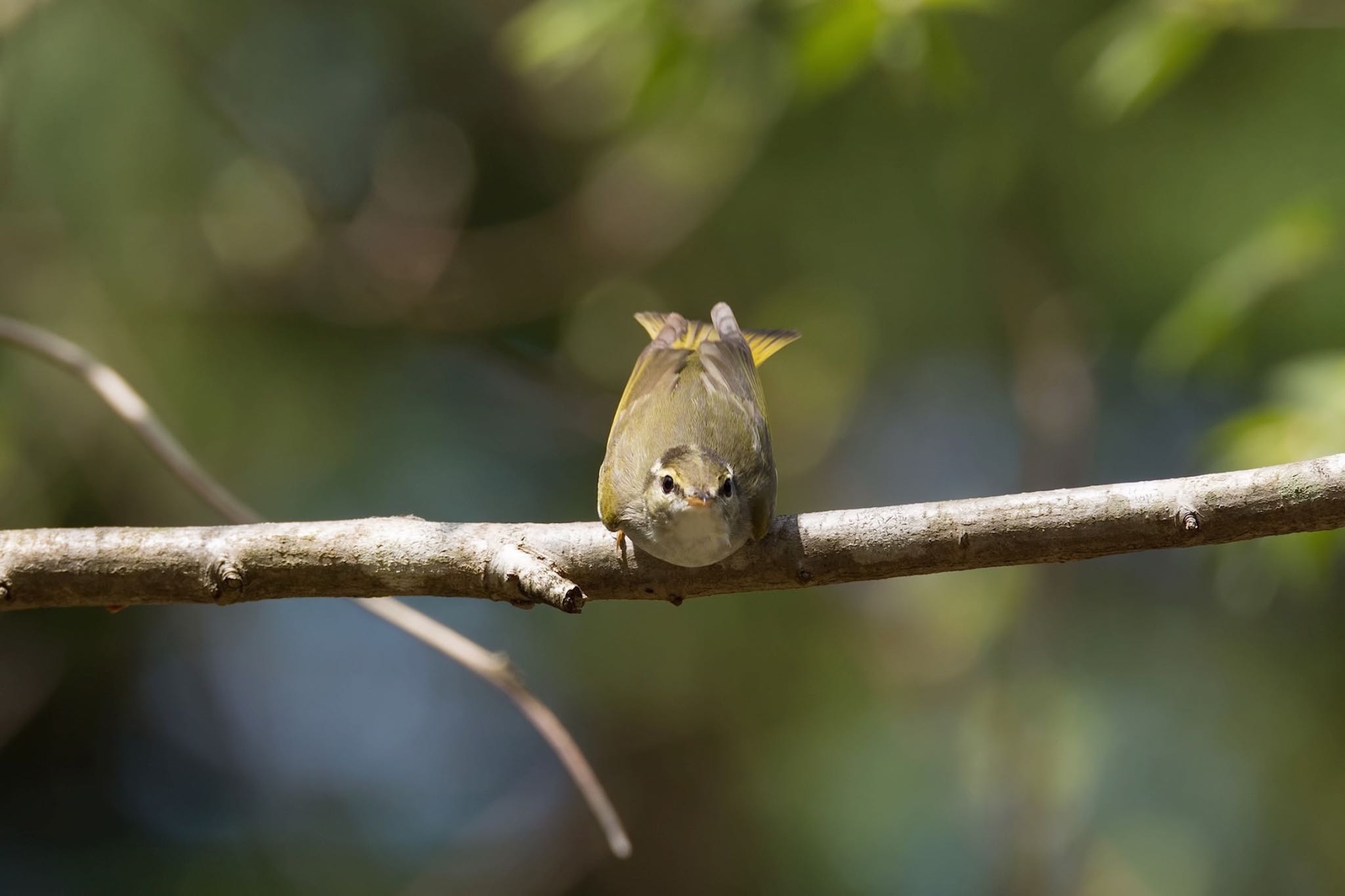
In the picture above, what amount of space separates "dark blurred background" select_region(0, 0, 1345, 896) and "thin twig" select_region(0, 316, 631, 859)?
6.84 ft

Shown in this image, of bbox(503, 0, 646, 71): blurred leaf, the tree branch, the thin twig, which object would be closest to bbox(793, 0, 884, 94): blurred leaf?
bbox(503, 0, 646, 71): blurred leaf

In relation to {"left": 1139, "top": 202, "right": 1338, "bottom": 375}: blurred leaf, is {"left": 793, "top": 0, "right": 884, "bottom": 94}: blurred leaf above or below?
above

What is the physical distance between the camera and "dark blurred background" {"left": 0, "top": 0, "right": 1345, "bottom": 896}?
16.3 ft

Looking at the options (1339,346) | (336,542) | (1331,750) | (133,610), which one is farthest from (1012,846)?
(133,610)

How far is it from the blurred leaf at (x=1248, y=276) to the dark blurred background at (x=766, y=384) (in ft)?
3.25

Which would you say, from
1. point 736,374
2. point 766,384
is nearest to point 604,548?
point 736,374

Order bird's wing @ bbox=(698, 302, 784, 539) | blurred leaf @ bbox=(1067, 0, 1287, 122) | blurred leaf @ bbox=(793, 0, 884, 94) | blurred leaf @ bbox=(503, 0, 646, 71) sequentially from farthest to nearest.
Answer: blurred leaf @ bbox=(503, 0, 646, 71) < bird's wing @ bbox=(698, 302, 784, 539) < blurred leaf @ bbox=(1067, 0, 1287, 122) < blurred leaf @ bbox=(793, 0, 884, 94)

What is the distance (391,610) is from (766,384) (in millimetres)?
3837

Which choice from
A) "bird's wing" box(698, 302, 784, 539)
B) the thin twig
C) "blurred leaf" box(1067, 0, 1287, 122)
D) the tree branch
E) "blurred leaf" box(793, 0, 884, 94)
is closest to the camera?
the tree branch

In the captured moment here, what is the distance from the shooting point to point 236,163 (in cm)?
529

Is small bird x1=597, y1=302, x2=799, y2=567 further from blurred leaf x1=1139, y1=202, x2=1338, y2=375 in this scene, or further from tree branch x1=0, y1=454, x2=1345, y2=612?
blurred leaf x1=1139, y1=202, x2=1338, y2=375

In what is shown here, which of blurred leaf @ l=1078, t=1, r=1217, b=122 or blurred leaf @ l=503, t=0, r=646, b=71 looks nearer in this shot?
blurred leaf @ l=1078, t=1, r=1217, b=122

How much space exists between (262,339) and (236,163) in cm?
82

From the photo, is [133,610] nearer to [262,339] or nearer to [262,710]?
[262,710]
